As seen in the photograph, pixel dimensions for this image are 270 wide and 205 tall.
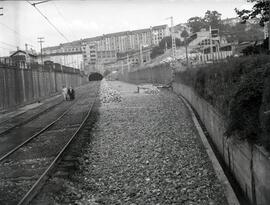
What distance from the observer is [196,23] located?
118 metres

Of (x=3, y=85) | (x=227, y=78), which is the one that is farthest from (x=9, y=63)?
(x=227, y=78)

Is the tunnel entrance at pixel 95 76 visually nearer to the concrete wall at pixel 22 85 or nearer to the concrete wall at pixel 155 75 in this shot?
the concrete wall at pixel 155 75

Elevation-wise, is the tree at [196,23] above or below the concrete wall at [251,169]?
above

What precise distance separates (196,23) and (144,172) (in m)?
112

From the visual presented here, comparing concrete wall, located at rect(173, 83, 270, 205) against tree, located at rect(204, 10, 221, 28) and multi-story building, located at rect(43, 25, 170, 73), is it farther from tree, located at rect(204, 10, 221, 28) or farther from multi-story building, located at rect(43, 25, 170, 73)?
→ multi-story building, located at rect(43, 25, 170, 73)

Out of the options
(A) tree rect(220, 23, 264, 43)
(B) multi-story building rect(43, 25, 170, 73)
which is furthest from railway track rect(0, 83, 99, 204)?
(B) multi-story building rect(43, 25, 170, 73)

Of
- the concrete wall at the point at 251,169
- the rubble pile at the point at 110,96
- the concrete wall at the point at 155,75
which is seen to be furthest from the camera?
the concrete wall at the point at 155,75

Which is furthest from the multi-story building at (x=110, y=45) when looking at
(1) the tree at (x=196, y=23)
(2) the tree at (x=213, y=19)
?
(2) the tree at (x=213, y=19)

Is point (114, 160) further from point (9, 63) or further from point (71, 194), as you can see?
point (9, 63)

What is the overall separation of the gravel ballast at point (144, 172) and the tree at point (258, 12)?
4230mm

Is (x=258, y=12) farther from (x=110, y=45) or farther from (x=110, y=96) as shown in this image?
(x=110, y=45)

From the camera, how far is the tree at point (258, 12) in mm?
12731

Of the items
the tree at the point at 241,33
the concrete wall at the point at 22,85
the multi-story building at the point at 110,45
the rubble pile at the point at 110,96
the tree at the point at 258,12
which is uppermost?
the multi-story building at the point at 110,45

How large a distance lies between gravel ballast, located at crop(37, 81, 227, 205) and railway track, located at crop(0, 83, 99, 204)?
2.01ft
